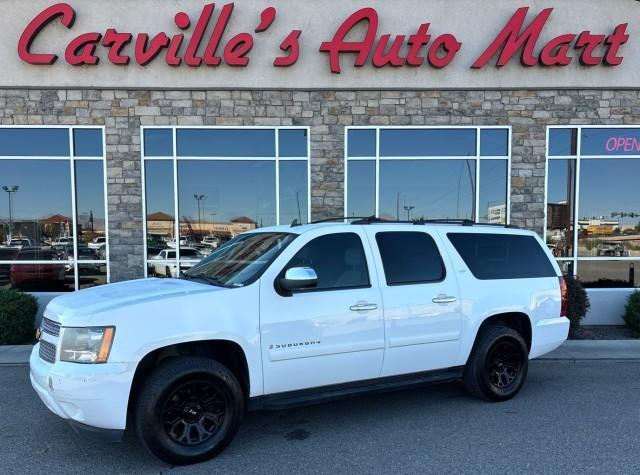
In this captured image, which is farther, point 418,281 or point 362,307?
point 418,281

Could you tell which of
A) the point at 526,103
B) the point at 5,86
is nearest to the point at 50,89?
the point at 5,86

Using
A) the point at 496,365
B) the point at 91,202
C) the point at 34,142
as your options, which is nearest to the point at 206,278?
the point at 496,365

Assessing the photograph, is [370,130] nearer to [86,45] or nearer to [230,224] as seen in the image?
[230,224]

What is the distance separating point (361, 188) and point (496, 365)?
5.02 meters

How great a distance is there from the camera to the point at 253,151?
29.9ft

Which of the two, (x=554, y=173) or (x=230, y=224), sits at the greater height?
(x=554, y=173)

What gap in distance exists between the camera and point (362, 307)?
4078 millimetres

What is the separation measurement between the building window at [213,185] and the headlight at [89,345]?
226 inches

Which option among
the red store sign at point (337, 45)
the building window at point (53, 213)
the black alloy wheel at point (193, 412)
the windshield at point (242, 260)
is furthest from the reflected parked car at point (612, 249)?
the building window at point (53, 213)

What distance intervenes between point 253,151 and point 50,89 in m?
3.95

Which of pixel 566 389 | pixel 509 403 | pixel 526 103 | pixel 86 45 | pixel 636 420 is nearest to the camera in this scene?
pixel 636 420

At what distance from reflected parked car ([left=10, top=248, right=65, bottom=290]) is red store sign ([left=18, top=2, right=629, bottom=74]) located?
3.62 m

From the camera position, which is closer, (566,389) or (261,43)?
(566,389)

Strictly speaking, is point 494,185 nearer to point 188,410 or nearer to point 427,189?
point 427,189
